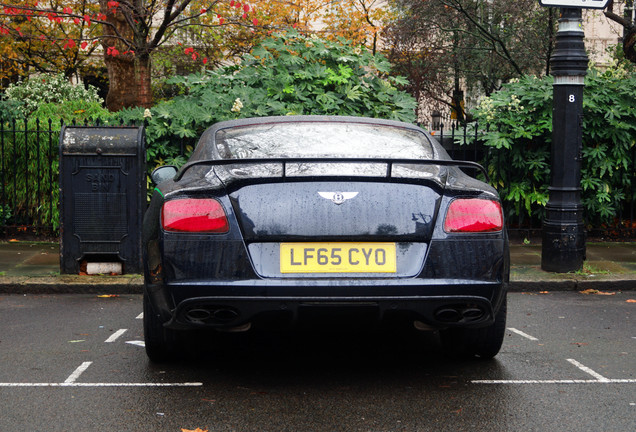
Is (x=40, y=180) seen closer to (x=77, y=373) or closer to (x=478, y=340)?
(x=77, y=373)

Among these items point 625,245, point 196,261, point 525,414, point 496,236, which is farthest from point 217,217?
point 625,245

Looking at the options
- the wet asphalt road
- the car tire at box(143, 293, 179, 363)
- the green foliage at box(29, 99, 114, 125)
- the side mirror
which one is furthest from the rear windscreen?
the green foliage at box(29, 99, 114, 125)

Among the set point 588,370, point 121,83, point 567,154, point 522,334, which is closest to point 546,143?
point 567,154

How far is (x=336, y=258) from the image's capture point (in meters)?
3.90

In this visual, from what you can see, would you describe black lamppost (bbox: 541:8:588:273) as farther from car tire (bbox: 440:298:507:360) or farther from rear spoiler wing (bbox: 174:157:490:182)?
rear spoiler wing (bbox: 174:157:490:182)

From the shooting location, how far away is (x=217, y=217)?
3.96 meters

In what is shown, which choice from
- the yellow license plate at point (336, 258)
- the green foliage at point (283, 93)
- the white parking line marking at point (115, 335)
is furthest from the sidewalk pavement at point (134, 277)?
the yellow license plate at point (336, 258)

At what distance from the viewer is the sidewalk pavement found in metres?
7.39

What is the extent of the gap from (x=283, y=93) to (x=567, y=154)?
3.66 meters

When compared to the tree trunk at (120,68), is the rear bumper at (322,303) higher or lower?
lower

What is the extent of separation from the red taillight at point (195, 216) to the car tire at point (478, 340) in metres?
1.69

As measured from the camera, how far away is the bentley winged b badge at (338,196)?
3963 mm

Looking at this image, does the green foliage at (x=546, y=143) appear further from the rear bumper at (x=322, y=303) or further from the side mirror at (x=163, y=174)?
the rear bumper at (x=322, y=303)

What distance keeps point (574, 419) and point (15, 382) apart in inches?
112
